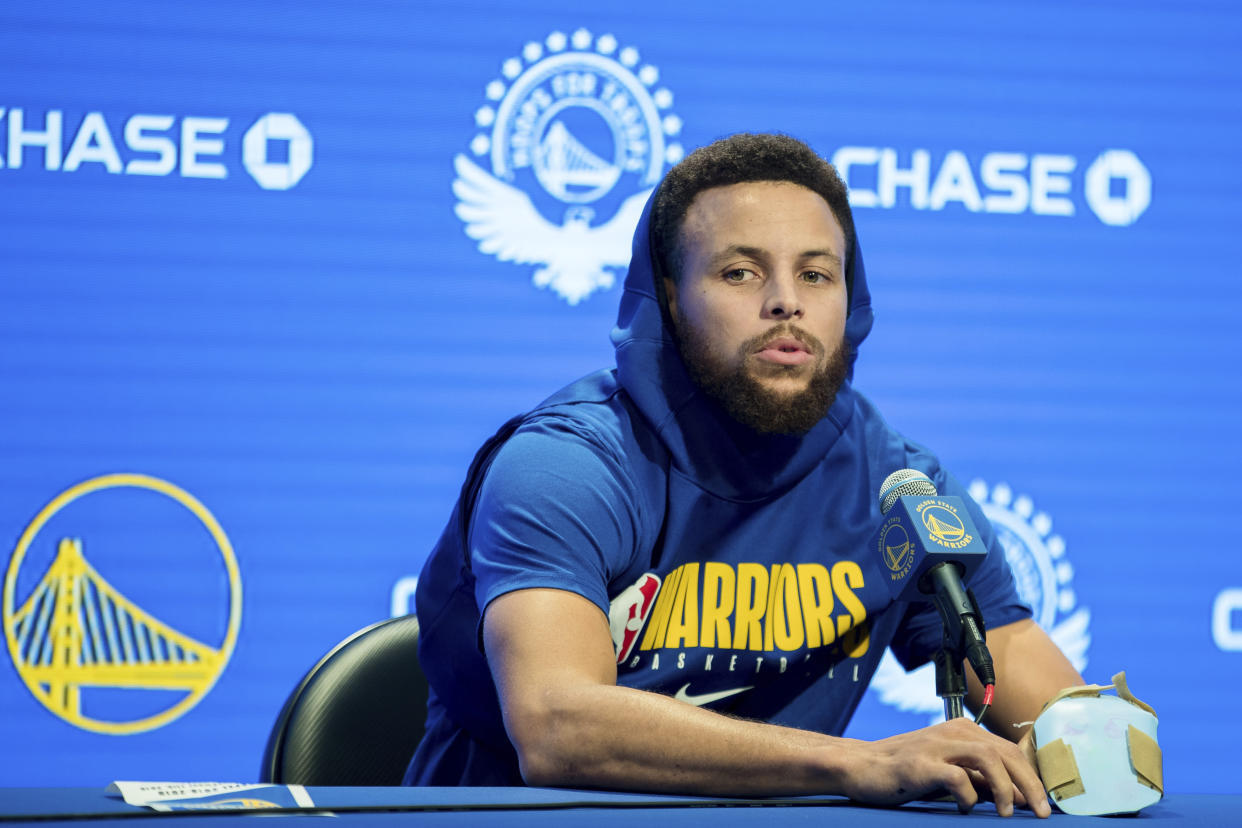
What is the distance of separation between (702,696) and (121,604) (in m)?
1.33

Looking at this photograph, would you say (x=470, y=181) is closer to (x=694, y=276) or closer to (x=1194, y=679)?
(x=694, y=276)

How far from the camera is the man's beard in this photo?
1.56m

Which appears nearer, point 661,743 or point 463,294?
point 661,743

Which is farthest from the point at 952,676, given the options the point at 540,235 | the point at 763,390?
the point at 540,235

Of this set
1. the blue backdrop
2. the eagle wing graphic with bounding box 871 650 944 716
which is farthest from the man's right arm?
the eagle wing graphic with bounding box 871 650 944 716

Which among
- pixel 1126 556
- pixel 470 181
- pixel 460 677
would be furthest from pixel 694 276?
pixel 1126 556

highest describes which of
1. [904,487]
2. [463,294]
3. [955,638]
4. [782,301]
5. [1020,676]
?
[463,294]

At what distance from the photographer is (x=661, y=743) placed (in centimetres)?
111

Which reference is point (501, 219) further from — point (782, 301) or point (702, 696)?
point (702, 696)

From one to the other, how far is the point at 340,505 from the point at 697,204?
1095mm

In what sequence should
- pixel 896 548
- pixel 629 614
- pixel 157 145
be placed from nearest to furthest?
pixel 896 548 → pixel 629 614 → pixel 157 145

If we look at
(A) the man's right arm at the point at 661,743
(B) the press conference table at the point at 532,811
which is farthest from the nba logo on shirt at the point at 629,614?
(B) the press conference table at the point at 532,811

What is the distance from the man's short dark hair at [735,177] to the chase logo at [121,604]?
1.17m

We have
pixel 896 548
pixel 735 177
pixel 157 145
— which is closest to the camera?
pixel 896 548
